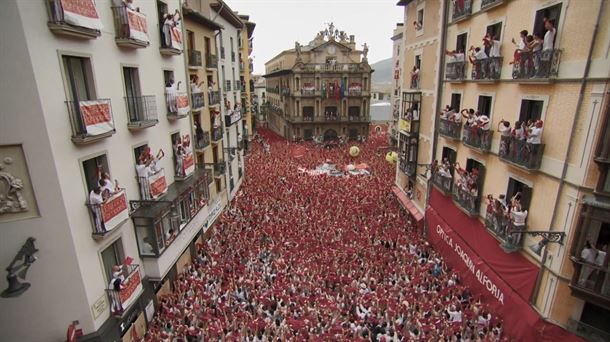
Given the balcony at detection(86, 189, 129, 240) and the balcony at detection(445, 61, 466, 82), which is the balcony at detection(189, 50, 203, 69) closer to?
the balcony at detection(86, 189, 129, 240)

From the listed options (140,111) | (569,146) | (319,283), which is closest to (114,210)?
(140,111)

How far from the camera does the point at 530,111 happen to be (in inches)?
499

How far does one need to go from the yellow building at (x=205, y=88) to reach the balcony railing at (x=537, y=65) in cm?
1561

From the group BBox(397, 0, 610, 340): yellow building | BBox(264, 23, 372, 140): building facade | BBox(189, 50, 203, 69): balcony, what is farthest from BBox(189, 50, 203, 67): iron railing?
BBox(264, 23, 372, 140): building facade

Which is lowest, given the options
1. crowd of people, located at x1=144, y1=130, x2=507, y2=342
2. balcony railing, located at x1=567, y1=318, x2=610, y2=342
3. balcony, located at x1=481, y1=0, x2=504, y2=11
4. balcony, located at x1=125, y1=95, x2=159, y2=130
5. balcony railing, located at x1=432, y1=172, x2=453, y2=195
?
crowd of people, located at x1=144, y1=130, x2=507, y2=342

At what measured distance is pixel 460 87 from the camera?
56.0 feet

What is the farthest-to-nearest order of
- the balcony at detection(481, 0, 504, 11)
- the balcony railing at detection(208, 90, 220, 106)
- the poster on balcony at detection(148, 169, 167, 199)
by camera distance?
the balcony railing at detection(208, 90, 220, 106), the balcony at detection(481, 0, 504, 11), the poster on balcony at detection(148, 169, 167, 199)

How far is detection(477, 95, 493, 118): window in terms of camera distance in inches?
594

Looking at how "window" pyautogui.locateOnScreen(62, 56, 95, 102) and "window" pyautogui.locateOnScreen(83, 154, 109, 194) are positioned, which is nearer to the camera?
"window" pyautogui.locateOnScreen(62, 56, 95, 102)

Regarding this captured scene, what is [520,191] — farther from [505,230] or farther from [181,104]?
[181,104]

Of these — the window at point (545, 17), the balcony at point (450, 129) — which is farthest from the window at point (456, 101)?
the window at point (545, 17)

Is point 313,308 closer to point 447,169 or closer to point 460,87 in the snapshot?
point 447,169

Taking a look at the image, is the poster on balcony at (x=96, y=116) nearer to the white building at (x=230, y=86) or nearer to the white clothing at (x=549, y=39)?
the white clothing at (x=549, y=39)

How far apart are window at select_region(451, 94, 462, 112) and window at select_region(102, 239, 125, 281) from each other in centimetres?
1678
